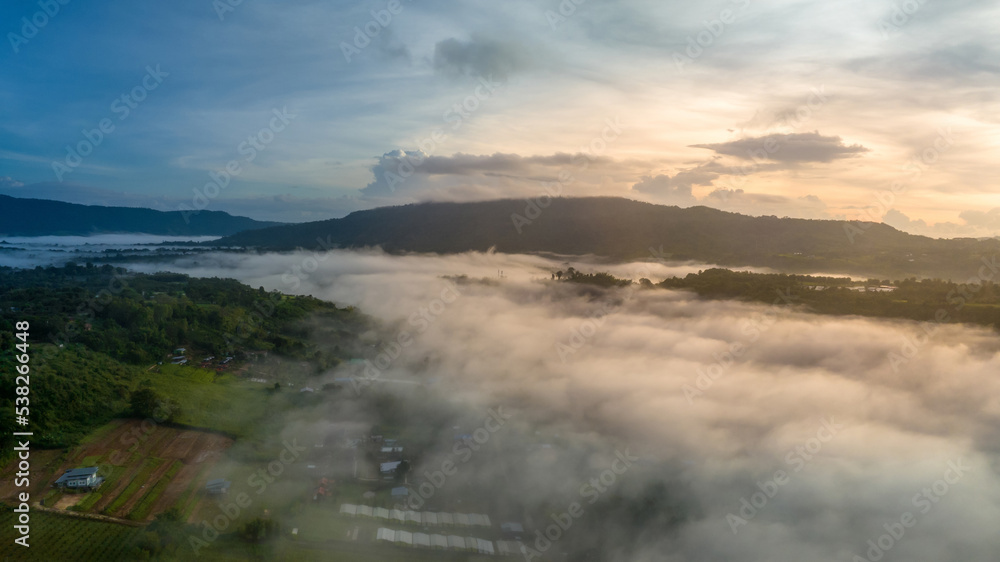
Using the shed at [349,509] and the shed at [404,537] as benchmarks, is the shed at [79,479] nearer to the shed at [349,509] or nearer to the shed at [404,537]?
the shed at [349,509]

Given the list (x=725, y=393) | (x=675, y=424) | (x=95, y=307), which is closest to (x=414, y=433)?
(x=675, y=424)

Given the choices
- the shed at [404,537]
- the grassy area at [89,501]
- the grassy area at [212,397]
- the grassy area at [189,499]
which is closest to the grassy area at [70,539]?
the grassy area at [89,501]

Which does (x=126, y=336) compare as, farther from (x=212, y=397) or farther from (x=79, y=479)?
(x=79, y=479)

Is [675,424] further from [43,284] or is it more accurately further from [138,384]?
[43,284]

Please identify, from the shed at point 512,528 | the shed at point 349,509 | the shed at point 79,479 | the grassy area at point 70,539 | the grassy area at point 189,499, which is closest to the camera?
the grassy area at point 70,539

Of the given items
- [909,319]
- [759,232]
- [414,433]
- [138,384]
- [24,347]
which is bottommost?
[414,433]

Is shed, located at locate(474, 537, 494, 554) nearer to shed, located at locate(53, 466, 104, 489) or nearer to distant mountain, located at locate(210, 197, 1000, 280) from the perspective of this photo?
shed, located at locate(53, 466, 104, 489)
